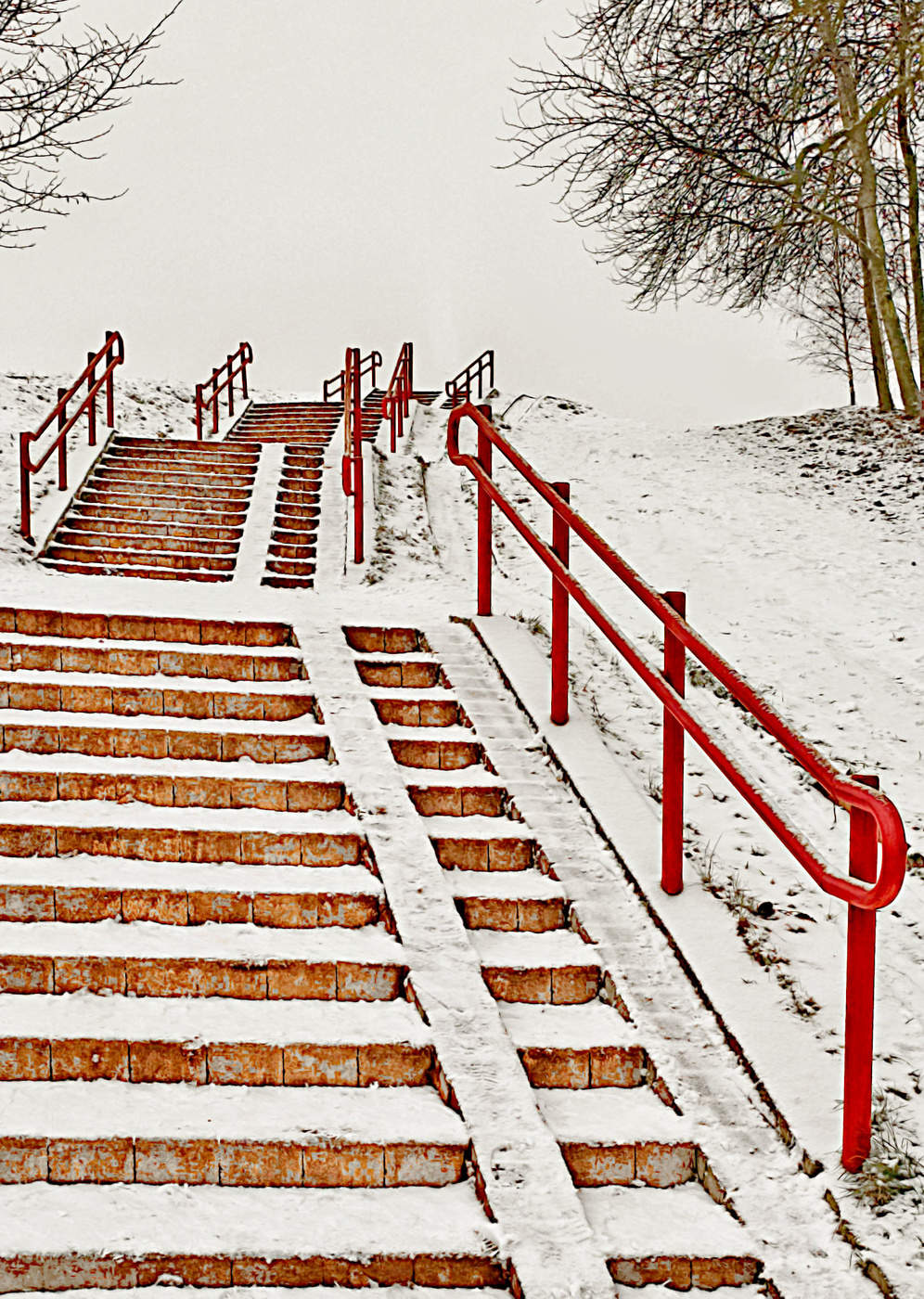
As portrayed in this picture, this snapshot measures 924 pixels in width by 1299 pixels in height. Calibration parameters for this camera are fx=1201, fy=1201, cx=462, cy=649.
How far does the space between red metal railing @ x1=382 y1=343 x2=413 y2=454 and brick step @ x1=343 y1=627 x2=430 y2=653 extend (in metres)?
9.32

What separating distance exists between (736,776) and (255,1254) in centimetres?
189

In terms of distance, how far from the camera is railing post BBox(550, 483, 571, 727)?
532 centimetres

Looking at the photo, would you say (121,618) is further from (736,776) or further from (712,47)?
(712,47)

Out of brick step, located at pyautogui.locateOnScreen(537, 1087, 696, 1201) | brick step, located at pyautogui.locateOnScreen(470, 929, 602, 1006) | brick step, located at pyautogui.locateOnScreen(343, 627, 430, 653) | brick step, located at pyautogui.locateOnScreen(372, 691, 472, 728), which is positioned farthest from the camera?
brick step, located at pyautogui.locateOnScreen(343, 627, 430, 653)

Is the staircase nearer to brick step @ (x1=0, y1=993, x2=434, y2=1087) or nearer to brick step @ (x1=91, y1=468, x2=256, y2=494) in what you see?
brick step @ (x1=91, y1=468, x2=256, y2=494)

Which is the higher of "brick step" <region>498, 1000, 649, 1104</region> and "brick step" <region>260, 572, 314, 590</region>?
"brick step" <region>260, 572, 314, 590</region>

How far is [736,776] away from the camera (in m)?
3.68

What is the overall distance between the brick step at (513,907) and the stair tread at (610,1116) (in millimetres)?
719

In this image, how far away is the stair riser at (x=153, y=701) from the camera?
17.2 ft

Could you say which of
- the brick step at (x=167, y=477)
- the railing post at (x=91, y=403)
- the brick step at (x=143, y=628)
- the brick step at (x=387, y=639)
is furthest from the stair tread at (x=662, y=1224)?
the railing post at (x=91, y=403)

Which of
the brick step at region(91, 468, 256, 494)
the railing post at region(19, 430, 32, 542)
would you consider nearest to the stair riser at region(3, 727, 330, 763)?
the railing post at region(19, 430, 32, 542)

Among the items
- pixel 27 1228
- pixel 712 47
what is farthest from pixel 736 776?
pixel 712 47

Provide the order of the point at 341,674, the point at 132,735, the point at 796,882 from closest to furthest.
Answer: the point at 796,882 < the point at 132,735 < the point at 341,674

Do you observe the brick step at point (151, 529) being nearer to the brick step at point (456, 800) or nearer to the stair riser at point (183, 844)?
the brick step at point (456, 800)
